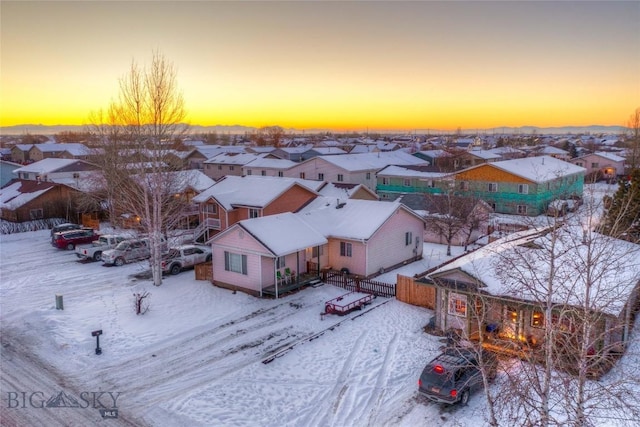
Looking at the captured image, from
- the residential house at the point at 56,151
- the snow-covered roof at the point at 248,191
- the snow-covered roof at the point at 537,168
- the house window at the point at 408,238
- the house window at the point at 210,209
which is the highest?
the residential house at the point at 56,151

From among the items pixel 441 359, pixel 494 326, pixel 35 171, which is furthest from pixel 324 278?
pixel 35 171

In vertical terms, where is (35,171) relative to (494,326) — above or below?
above

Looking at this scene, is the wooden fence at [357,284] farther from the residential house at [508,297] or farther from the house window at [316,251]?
the residential house at [508,297]

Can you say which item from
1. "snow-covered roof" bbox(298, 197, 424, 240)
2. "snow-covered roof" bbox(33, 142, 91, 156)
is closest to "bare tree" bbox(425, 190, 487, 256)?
"snow-covered roof" bbox(298, 197, 424, 240)

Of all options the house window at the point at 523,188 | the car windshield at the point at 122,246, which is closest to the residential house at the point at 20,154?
the car windshield at the point at 122,246

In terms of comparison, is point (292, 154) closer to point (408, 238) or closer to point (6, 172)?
point (6, 172)

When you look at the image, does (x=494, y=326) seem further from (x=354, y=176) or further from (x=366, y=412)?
(x=354, y=176)

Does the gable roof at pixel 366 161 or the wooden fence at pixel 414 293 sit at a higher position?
the gable roof at pixel 366 161
